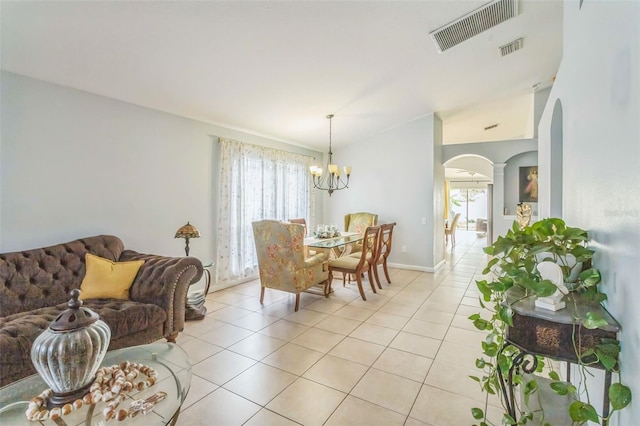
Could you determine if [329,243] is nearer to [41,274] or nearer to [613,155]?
[41,274]

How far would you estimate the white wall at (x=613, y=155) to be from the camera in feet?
3.25

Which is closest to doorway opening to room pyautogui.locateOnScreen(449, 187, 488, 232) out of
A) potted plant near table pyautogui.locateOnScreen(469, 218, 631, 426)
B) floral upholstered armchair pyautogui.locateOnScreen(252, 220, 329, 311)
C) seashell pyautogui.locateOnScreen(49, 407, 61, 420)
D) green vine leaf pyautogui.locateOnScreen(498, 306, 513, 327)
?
floral upholstered armchair pyautogui.locateOnScreen(252, 220, 329, 311)

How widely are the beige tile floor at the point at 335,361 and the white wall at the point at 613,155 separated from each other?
1028 mm

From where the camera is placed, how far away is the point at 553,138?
109 inches

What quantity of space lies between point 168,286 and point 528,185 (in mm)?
6982

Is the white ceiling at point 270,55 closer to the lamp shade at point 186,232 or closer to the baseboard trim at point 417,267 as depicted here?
the lamp shade at point 186,232

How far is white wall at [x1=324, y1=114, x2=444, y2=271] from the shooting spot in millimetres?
5562

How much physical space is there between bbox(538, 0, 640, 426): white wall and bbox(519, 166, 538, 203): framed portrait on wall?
16.9ft

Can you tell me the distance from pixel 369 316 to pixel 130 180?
326 cm

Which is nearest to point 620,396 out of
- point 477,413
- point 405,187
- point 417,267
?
point 477,413

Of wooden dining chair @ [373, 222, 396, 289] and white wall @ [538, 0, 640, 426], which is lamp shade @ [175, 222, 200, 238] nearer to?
wooden dining chair @ [373, 222, 396, 289]

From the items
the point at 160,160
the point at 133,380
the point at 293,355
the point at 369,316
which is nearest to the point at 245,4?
the point at 160,160

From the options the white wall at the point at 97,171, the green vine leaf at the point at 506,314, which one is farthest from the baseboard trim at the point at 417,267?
the green vine leaf at the point at 506,314

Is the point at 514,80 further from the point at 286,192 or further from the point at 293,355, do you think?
the point at 293,355
